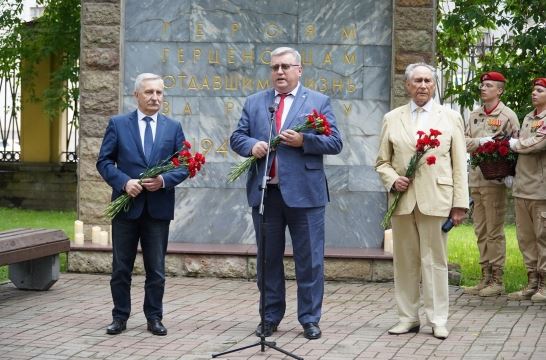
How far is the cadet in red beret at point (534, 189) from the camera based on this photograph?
400 inches

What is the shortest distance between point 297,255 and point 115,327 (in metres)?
1.43

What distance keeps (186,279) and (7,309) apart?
7.52 feet

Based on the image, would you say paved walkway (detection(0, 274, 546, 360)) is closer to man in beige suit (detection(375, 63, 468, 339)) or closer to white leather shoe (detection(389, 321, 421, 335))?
white leather shoe (detection(389, 321, 421, 335))

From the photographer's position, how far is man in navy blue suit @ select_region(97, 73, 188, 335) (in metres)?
8.39

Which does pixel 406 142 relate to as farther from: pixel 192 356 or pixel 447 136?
pixel 192 356

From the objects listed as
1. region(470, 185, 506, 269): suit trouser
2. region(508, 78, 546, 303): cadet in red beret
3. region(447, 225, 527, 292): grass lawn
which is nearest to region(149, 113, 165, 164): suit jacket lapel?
region(508, 78, 546, 303): cadet in red beret

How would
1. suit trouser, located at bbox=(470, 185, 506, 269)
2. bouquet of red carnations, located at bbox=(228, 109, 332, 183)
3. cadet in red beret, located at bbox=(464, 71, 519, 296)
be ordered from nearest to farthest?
bouquet of red carnations, located at bbox=(228, 109, 332, 183), cadet in red beret, located at bbox=(464, 71, 519, 296), suit trouser, located at bbox=(470, 185, 506, 269)

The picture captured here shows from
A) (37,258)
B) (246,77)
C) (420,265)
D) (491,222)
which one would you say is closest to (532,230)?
(491,222)

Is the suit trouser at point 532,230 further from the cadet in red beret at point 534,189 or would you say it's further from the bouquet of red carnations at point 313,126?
the bouquet of red carnations at point 313,126

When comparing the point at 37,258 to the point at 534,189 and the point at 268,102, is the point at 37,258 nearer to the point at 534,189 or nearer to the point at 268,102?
the point at 268,102

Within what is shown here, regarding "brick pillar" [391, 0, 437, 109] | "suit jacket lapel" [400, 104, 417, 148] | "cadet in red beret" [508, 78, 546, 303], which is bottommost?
"cadet in red beret" [508, 78, 546, 303]

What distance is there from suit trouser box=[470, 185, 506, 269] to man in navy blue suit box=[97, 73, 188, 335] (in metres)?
3.50

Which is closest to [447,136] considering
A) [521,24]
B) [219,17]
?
[219,17]

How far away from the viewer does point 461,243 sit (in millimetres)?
16797
